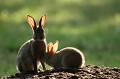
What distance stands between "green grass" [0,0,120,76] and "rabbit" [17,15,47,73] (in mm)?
3283

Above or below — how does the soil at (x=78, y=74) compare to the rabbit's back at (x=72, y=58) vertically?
below

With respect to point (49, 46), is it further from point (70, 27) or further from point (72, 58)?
point (70, 27)

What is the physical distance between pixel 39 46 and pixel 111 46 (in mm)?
7637

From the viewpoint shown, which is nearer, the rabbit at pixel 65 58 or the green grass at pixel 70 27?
the rabbit at pixel 65 58

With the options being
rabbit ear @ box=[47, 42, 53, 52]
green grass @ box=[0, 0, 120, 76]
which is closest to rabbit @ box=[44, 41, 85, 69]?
rabbit ear @ box=[47, 42, 53, 52]

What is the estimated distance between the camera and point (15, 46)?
1559cm

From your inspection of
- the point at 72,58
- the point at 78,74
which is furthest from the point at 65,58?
the point at 78,74

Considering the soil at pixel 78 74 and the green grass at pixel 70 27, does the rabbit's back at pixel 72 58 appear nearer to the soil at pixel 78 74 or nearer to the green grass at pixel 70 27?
the soil at pixel 78 74

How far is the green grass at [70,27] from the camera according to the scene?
14.8m

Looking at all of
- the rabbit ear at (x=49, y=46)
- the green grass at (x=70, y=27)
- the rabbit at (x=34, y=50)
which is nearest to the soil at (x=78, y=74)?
the rabbit at (x=34, y=50)

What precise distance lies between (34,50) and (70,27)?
981 cm

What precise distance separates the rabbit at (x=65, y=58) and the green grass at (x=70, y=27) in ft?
11.2

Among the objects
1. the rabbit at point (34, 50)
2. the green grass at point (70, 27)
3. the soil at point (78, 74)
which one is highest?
the green grass at point (70, 27)

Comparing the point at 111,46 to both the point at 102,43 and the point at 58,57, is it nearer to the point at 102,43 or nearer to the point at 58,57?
the point at 102,43
